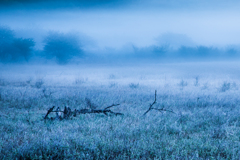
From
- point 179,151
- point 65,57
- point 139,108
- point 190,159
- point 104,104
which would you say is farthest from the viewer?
point 65,57

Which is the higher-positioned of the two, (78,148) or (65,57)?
(65,57)

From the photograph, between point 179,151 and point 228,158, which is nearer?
point 228,158

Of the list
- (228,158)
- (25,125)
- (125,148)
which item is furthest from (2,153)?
(228,158)

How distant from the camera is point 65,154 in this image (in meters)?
3.16

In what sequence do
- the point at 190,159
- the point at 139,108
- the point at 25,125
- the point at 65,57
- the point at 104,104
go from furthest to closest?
the point at 65,57, the point at 104,104, the point at 139,108, the point at 25,125, the point at 190,159

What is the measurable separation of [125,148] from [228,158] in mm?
1617

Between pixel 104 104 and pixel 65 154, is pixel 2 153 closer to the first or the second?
pixel 65 154

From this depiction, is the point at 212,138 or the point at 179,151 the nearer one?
the point at 179,151

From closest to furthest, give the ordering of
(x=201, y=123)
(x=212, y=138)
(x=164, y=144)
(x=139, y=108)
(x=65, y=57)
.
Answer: (x=164, y=144) < (x=212, y=138) < (x=201, y=123) < (x=139, y=108) < (x=65, y=57)

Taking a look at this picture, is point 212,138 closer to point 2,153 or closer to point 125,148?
point 125,148

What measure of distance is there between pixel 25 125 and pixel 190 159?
141 inches

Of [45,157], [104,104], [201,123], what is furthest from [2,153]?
[104,104]

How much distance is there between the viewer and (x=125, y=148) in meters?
3.48

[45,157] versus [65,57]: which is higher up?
[65,57]
